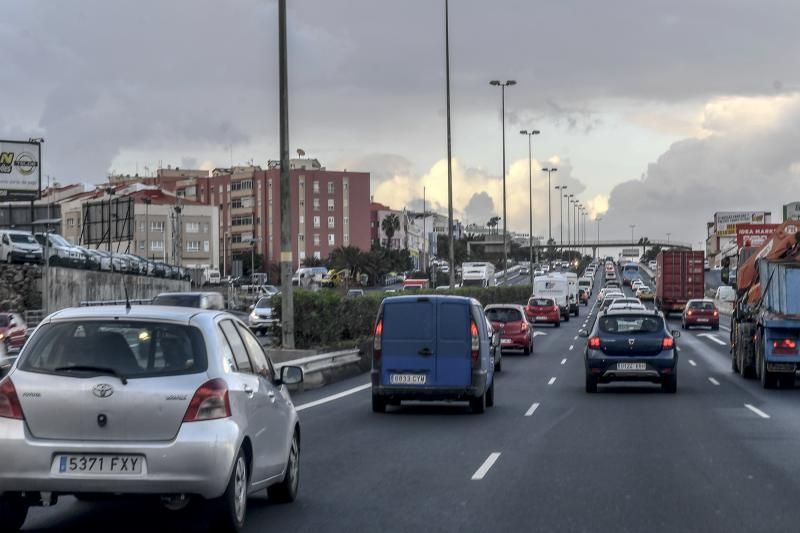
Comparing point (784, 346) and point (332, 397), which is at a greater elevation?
point (784, 346)

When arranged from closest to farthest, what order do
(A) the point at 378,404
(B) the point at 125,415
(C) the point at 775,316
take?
(B) the point at 125,415
(A) the point at 378,404
(C) the point at 775,316

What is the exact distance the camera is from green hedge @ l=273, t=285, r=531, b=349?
30.0m

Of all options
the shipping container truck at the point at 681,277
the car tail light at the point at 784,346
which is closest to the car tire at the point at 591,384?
the car tail light at the point at 784,346

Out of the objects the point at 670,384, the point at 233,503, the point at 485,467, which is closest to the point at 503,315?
the point at 670,384

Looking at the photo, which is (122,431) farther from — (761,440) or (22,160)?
(22,160)

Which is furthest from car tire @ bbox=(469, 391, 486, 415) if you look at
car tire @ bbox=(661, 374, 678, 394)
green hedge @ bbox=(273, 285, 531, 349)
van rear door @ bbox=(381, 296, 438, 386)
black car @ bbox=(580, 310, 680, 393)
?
green hedge @ bbox=(273, 285, 531, 349)

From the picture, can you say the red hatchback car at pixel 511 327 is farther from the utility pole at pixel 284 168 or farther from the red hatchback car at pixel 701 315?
the red hatchback car at pixel 701 315

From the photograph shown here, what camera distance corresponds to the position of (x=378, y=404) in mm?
19938

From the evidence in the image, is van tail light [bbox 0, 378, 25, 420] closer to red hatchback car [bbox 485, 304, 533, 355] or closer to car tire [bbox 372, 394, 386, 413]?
car tire [bbox 372, 394, 386, 413]

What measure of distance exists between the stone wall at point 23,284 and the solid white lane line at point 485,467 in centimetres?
4839

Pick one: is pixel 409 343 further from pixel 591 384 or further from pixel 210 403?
pixel 210 403

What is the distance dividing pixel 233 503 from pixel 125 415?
95cm

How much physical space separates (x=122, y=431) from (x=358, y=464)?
212 inches

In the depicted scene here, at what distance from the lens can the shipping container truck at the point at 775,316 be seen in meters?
24.7
